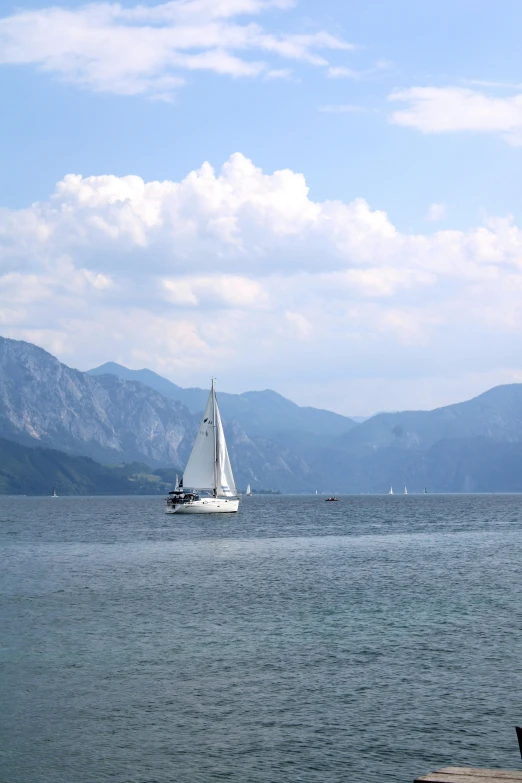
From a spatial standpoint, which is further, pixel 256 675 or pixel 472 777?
pixel 256 675

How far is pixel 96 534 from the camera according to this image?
6924 inches

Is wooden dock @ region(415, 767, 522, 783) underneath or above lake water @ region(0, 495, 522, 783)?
above

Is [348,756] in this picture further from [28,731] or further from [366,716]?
[28,731]

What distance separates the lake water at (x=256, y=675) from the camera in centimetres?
3506

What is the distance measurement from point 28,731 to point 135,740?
493cm

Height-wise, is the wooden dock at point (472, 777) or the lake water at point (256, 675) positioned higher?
the wooden dock at point (472, 777)

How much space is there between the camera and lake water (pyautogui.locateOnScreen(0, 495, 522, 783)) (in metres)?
35.1

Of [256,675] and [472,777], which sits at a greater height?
[472,777]

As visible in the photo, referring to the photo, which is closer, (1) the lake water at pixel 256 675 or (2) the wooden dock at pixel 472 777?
(2) the wooden dock at pixel 472 777

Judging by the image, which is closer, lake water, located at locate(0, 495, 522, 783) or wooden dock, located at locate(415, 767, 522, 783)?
wooden dock, located at locate(415, 767, 522, 783)

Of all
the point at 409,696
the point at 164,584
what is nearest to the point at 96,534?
the point at 164,584

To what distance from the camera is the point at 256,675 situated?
158 ft

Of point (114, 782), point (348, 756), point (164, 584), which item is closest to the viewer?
point (114, 782)

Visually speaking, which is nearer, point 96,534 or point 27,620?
point 27,620
